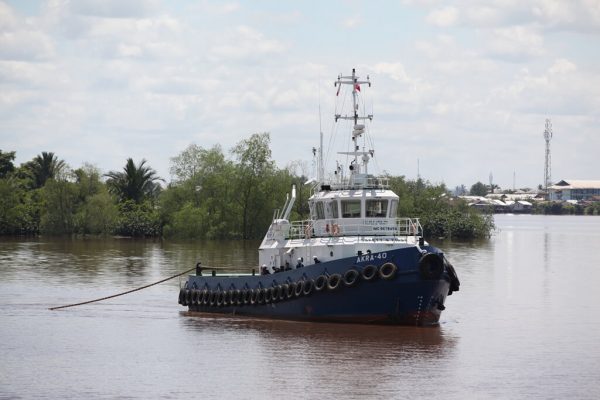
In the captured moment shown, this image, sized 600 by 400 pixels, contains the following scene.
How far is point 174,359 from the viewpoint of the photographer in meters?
32.6

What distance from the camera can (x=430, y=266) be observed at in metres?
35.0

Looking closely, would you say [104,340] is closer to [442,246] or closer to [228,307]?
[228,307]

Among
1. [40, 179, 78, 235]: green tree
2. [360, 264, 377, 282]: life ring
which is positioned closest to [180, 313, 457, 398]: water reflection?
[360, 264, 377, 282]: life ring

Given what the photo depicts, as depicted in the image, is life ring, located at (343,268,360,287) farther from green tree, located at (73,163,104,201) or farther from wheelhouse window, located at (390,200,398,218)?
green tree, located at (73,163,104,201)

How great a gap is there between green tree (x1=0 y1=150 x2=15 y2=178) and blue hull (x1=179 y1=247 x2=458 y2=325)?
98573 millimetres

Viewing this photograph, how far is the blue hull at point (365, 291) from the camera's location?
1383 inches

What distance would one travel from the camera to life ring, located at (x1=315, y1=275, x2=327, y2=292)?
119 feet

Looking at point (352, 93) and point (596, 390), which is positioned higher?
point (352, 93)

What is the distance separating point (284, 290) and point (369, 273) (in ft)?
13.1

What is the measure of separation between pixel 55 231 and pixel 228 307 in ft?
234

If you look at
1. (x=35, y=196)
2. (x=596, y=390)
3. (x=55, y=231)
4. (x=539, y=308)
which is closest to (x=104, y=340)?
(x=596, y=390)

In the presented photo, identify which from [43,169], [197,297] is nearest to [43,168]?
[43,169]

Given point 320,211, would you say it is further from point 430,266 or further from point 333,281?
point 430,266

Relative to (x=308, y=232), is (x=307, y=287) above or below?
below
